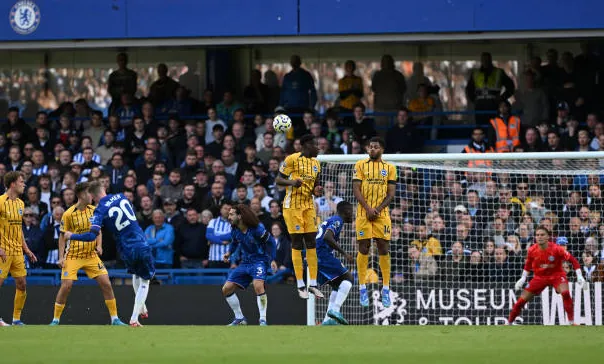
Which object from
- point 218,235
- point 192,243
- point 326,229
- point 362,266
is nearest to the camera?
point 362,266

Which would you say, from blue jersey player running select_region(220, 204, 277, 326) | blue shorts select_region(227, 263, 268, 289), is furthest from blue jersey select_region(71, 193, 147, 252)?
blue shorts select_region(227, 263, 268, 289)

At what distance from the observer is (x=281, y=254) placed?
60.7ft

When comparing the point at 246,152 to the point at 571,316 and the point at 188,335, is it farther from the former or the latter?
the point at 188,335

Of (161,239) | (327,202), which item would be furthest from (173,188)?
(327,202)

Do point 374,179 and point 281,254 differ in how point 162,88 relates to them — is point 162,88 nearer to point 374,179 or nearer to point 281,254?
point 281,254

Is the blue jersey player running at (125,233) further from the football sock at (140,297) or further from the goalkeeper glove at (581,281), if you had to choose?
the goalkeeper glove at (581,281)

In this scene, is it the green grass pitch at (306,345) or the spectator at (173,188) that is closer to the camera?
the green grass pitch at (306,345)

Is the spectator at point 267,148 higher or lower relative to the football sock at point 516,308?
higher

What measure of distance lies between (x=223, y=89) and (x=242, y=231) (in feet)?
30.1

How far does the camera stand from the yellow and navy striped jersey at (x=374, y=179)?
1502 cm

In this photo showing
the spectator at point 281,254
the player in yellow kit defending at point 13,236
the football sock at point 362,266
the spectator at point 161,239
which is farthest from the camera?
the spectator at point 161,239

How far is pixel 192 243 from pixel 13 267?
12.4 ft

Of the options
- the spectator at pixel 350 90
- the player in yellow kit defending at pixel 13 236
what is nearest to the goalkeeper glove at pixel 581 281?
the spectator at pixel 350 90

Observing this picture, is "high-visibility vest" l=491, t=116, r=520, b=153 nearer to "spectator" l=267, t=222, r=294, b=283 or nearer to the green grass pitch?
"spectator" l=267, t=222, r=294, b=283
